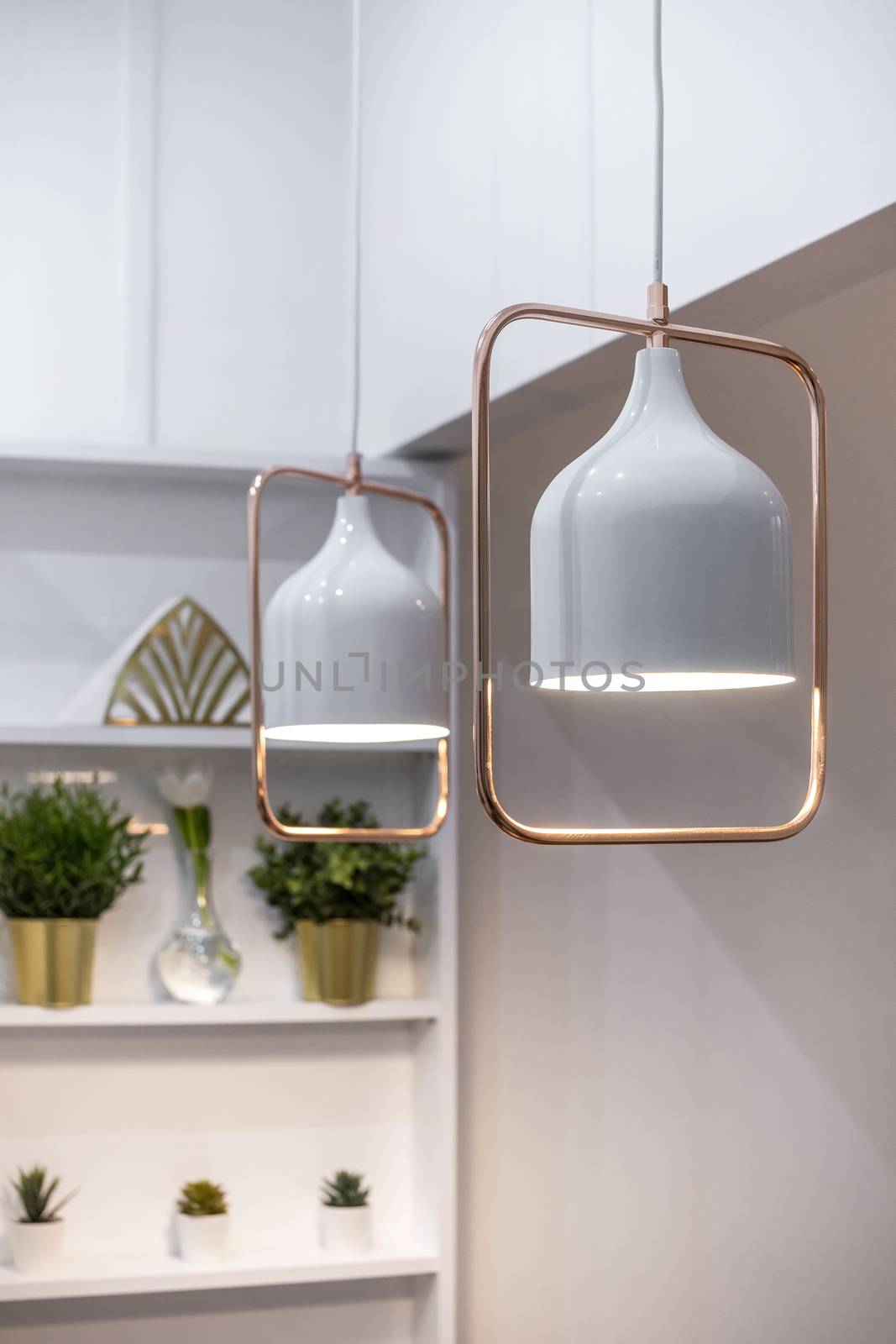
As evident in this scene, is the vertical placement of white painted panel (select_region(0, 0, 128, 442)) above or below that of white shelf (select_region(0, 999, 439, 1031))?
above

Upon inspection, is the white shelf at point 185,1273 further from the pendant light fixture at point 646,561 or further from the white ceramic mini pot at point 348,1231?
the pendant light fixture at point 646,561

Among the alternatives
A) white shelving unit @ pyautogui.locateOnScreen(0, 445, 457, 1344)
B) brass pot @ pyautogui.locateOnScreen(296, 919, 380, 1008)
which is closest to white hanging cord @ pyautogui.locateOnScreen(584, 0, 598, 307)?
white shelving unit @ pyautogui.locateOnScreen(0, 445, 457, 1344)

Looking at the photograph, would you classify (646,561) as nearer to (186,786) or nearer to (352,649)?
(352,649)

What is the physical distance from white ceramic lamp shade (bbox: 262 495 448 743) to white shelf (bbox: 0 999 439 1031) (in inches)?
33.4

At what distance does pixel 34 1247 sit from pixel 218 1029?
38 cm

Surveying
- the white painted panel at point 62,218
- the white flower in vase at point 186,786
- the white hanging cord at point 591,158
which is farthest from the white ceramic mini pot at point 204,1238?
the white hanging cord at point 591,158

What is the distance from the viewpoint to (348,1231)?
78.1 inches

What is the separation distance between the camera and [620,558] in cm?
76

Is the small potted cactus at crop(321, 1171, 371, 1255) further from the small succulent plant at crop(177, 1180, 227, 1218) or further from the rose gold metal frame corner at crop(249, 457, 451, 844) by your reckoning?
the rose gold metal frame corner at crop(249, 457, 451, 844)

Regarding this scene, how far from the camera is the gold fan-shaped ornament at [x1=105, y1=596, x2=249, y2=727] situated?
6.39ft

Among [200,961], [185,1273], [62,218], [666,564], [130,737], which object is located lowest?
[185,1273]

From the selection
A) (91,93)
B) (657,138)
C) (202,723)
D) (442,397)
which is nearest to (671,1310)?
(202,723)

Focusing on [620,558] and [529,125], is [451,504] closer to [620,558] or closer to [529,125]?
[529,125]

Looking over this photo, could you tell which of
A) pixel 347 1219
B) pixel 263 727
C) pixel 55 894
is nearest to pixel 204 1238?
pixel 347 1219
